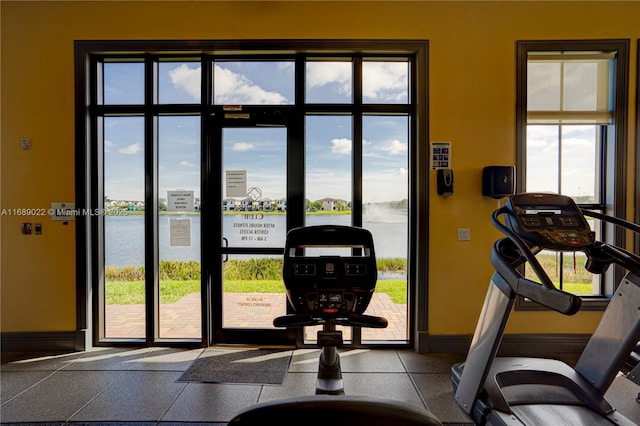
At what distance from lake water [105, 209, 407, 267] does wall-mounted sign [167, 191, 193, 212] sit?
0.28ft

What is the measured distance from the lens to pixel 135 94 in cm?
324

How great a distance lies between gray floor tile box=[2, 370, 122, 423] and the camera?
2182 mm

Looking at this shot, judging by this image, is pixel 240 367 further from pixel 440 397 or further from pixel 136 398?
pixel 440 397

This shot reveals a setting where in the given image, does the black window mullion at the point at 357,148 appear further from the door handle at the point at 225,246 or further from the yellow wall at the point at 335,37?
the door handle at the point at 225,246

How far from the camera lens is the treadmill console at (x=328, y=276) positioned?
1829mm

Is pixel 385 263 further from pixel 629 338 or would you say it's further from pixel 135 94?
pixel 135 94

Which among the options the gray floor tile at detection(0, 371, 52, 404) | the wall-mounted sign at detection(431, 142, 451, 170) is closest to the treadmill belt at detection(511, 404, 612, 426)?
the wall-mounted sign at detection(431, 142, 451, 170)

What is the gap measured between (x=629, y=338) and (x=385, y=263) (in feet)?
6.08

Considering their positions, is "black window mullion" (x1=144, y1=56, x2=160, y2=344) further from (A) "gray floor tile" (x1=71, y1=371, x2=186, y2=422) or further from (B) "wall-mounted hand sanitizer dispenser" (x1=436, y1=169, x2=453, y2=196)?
(B) "wall-mounted hand sanitizer dispenser" (x1=436, y1=169, x2=453, y2=196)

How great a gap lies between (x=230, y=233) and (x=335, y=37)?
2.28 m

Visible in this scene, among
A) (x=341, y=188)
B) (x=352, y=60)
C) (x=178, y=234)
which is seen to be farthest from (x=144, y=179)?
(x=352, y=60)

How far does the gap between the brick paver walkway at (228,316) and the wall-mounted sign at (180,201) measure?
3.05 ft

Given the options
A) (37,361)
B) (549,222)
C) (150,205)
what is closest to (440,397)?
(549,222)

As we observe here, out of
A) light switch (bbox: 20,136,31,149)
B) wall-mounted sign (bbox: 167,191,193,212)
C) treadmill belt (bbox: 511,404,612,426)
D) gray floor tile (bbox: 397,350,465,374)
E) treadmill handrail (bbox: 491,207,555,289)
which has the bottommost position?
gray floor tile (bbox: 397,350,465,374)
